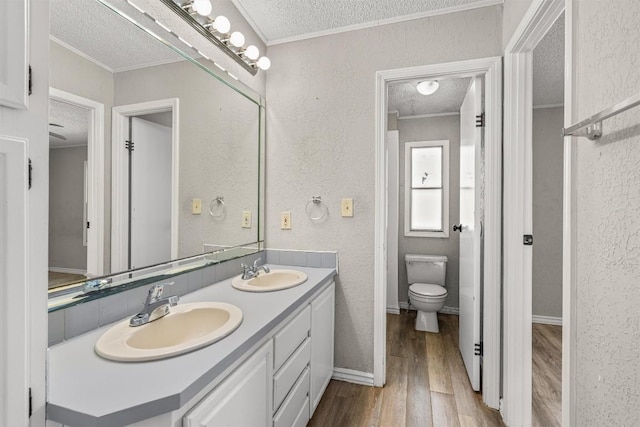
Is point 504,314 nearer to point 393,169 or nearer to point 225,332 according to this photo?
point 225,332

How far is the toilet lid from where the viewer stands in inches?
110

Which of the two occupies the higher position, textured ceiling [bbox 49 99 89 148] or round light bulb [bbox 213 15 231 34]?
round light bulb [bbox 213 15 231 34]

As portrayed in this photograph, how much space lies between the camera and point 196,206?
5.24 ft

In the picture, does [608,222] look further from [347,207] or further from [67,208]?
[67,208]

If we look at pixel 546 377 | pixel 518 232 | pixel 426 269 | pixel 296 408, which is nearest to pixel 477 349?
pixel 546 377

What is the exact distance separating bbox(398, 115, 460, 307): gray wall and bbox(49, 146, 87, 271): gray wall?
3048mm

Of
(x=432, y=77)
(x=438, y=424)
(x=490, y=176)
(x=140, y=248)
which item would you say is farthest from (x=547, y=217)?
(x=140, y=248)

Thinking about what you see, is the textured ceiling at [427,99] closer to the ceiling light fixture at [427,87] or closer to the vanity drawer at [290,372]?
the ceiling light fixture at [427,87]

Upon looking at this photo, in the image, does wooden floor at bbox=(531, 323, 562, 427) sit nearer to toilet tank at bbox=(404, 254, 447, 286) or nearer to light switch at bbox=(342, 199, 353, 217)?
toilet tank at bbox=(404, 254, 447, 286)

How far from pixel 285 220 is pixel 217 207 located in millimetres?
535

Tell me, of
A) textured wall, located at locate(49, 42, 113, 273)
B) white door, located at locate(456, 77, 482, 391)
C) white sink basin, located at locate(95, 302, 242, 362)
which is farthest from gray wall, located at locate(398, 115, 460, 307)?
textured wall, located at locate(49, 42, 113, 273)

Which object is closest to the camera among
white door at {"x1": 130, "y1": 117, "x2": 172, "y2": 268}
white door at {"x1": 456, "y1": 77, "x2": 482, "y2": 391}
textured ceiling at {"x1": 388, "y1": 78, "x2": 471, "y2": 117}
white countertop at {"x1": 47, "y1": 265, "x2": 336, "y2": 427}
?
white countertop at {"x1": 47, "y1": 265, "x2": 336, "y2": 427}

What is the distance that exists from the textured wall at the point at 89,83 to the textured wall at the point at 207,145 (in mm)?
47

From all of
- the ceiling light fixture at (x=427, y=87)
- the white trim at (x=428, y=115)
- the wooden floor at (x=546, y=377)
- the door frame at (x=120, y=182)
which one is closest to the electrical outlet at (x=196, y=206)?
the door frame at (x=120, y=182)
